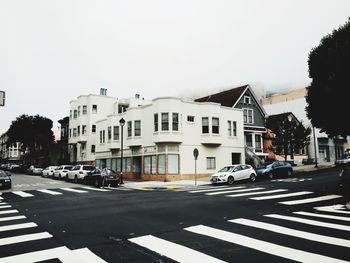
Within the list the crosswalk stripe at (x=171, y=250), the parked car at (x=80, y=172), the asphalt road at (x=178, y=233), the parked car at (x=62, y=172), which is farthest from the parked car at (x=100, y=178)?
the crosswalk stripe at (x=171, y=250)

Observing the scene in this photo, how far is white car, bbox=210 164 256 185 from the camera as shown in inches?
967

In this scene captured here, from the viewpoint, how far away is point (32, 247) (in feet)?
21.9

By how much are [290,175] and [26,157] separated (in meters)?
63.2

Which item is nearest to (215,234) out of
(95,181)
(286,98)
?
(95,181)

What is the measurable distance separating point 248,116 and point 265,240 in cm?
3545

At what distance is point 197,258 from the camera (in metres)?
5.66

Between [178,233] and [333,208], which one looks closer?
[178,233]

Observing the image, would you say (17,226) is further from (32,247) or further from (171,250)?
(171,250)

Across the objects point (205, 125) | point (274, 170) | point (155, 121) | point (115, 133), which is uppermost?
point (155, 121)

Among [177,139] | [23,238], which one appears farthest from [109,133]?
[23,238]

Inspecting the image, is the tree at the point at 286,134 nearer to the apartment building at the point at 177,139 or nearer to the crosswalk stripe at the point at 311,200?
the apartment building at the point at 177,139

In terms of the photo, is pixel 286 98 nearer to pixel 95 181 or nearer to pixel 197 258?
pixel 95 181

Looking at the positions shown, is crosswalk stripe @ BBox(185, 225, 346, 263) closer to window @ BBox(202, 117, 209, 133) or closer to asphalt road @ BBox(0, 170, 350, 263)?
asphalt road @ BBox(0, 170, 350, 263)

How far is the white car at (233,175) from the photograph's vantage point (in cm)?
2456
